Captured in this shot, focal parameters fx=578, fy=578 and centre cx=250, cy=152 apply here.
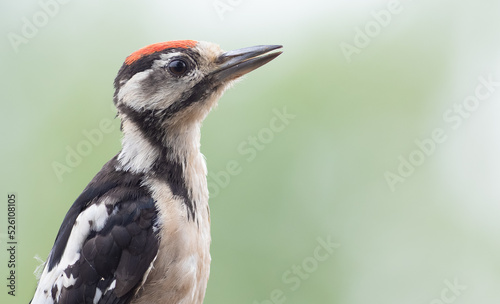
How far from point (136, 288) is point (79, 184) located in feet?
7.76

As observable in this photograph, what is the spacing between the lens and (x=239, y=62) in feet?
9.86

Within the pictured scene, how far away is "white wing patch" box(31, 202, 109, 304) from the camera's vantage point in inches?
107

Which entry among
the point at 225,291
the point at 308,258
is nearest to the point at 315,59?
the point at 308,258

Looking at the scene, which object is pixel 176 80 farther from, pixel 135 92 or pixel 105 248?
pixel 105 248

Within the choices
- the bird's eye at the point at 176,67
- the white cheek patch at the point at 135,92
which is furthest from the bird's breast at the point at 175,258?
the bird's eye at the point at 176,67

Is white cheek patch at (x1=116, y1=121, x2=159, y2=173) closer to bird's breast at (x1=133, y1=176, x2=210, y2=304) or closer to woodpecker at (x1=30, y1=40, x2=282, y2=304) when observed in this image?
woodpecker at (x1=30, y1=40, x2=282, y2=304)

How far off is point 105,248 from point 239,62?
115cm

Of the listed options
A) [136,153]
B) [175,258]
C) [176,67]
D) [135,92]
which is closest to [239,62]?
[176,67]

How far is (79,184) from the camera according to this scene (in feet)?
15.9

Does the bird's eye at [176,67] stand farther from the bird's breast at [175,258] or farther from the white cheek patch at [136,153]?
the bird's breast at [175,258]

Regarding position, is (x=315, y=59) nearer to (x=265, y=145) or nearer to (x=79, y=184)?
(x=265, y=145)

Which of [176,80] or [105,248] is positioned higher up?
[176,80]

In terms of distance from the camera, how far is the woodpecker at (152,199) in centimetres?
269

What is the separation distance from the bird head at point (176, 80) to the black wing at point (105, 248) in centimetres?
34
